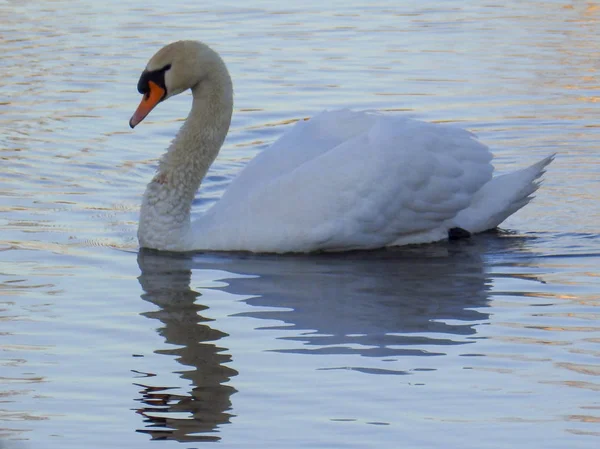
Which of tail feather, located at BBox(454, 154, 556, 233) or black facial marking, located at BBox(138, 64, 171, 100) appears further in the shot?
tail feather, located at BBox(454, 154, 556, 233)

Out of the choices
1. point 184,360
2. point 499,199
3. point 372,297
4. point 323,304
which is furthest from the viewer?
point 499,199

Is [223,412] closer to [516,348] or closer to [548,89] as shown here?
[516,348]

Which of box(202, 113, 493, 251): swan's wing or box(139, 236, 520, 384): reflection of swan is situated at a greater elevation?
box(202, 113, 493, 251): swan's wing

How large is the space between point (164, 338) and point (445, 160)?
2843mm

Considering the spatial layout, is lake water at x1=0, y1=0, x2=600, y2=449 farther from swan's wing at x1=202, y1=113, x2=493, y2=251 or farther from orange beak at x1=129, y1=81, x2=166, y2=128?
orange beak at x1=129, y1=81, x2=166, y2=128

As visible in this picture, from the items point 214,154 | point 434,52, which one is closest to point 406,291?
point 214,154

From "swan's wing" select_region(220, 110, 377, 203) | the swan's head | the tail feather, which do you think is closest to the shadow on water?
the tail feather

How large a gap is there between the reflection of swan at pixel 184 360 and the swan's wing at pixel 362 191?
1.76ft

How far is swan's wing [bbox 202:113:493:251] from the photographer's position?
895 centimetres

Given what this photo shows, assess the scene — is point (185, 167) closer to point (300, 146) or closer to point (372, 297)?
point (300, 146)

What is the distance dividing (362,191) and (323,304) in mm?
1275

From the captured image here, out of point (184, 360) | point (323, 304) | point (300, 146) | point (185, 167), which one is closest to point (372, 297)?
point (323, 304)

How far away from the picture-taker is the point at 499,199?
9.66 meters

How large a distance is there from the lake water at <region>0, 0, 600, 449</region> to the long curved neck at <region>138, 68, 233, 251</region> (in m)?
0.16
